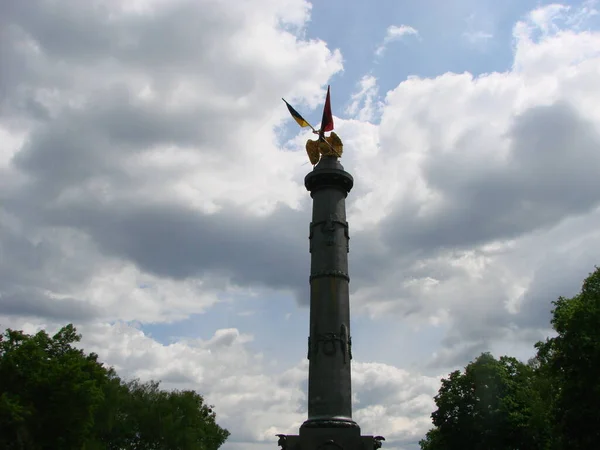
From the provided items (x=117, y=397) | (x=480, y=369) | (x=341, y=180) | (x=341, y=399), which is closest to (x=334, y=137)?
(x=341, y=180)

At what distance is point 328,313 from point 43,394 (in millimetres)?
16502

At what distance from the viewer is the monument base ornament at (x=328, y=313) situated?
23250 millimetres

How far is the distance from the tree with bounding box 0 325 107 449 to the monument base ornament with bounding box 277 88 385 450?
1315 cm

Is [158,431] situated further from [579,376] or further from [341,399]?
[579,376]

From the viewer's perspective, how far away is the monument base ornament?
76.3 feet

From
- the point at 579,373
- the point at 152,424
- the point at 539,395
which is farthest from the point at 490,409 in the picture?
the point at 152,424

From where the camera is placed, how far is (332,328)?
25547 millimetres

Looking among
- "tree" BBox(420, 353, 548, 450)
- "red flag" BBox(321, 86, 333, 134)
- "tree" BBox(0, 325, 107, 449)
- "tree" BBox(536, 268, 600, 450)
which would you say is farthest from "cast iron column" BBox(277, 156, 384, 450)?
"tree" BBox(420, 353, 548, 450)

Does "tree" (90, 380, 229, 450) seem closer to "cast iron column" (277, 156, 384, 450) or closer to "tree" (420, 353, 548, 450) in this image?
"tree" (420, 353, 548, 450)

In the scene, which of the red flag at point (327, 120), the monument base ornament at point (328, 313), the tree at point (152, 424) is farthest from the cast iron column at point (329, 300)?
the tree at point (152, 424)

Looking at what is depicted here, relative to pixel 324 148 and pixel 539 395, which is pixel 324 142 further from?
pixel 539 395

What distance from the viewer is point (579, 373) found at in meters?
29.5

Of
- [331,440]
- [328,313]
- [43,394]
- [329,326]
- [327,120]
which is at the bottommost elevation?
[331,440]

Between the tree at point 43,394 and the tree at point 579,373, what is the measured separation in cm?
2551
